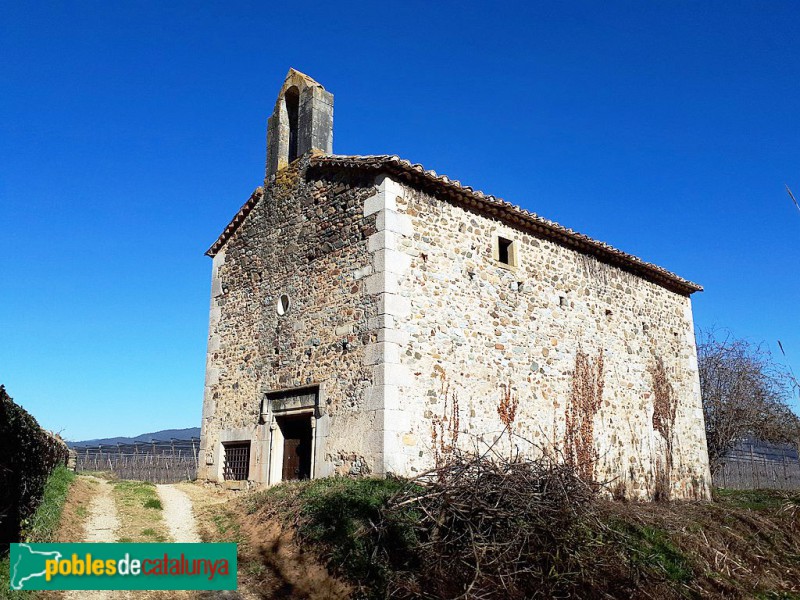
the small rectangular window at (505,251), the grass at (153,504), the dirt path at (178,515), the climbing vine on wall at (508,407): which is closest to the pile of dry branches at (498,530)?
the climbing vine on wall at (508,407)

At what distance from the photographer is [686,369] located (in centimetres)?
1697

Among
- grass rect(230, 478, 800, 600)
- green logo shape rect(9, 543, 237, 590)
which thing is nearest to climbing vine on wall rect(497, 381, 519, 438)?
grass rect(230, 478, 800, 600)

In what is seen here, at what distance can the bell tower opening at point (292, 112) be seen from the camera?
1418 centimetres

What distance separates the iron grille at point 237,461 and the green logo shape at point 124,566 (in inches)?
177

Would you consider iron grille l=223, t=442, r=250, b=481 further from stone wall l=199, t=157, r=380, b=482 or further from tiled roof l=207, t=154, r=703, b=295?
tiled roof l=207, t=154, r=703, b=295

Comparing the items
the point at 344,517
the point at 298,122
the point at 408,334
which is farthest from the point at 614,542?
the point at 298,122

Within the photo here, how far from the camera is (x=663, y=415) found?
1578 cm

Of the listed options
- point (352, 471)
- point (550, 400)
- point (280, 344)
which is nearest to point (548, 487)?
point (352, 471)

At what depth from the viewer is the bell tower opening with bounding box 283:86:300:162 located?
14180mm

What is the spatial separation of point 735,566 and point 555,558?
422 centimetres

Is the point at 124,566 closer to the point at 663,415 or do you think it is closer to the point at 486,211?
the point at 486,211

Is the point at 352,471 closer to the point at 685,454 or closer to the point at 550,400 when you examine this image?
the point at 550,400

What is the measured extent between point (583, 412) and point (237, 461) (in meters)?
7.17

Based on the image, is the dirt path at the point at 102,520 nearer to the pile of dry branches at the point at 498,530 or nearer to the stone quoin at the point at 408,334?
the stone quoin at the point at 408,334
